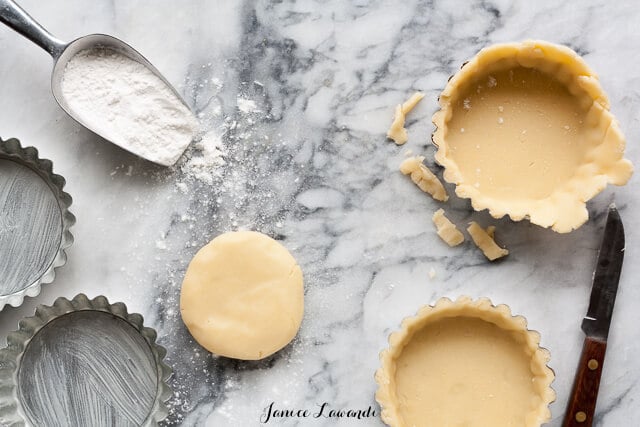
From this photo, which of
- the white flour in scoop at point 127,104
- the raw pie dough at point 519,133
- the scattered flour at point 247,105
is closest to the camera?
the raw pie dough at point 519,133

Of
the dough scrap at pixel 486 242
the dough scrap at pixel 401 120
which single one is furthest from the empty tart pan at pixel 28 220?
Answer: the dough scrap at pixel 486 242

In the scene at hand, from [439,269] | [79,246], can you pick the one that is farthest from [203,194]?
[439,269]

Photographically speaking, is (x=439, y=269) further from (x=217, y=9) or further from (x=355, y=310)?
(x=217, y=9)

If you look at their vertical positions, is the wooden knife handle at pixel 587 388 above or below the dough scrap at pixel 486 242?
below

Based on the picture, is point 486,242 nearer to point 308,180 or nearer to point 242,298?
point 308,180

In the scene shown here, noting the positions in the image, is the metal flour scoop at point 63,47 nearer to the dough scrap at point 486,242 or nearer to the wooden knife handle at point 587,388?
the dough scrap at point 486,242

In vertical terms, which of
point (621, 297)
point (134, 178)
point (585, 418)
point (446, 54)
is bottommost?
point (585, 418)

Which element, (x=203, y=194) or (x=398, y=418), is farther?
(x=203, y=194)

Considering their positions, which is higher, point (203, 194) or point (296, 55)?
point (296, 55)
